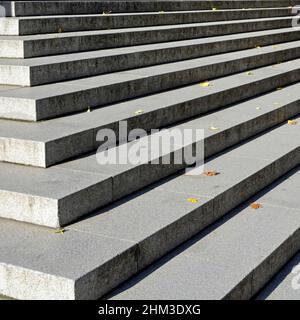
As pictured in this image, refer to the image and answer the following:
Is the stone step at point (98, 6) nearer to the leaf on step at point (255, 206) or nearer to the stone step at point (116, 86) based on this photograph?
the stone step at point (116, 86)

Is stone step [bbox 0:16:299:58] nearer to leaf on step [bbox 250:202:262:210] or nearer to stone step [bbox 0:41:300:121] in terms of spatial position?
stone step [bbox 0:41:300:121]

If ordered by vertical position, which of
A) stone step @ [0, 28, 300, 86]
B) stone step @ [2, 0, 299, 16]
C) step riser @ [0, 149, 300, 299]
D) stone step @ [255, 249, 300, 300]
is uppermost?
stone step @ [2, 0, 299, 16]

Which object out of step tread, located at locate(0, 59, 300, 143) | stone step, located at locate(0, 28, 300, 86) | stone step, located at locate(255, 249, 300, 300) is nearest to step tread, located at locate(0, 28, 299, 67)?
stone step, located at locate(0, 28, 300, 86)

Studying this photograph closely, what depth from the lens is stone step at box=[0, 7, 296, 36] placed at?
769 cm

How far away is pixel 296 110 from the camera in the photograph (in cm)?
861

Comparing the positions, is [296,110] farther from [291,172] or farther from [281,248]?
[281,248]

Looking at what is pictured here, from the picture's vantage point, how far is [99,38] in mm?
8078

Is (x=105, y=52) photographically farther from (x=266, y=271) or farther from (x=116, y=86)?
(x=266, y=271)

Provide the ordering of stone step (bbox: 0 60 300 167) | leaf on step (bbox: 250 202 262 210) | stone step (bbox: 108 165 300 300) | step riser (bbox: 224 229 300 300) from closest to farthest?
stone step (bbox: 108 165 300 300), step riser (bbox: 224 229 300 300), stone step (bbox: 0 60 300 167), leaf on step (bbox: 250 202 262 210)

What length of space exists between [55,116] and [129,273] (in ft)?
7.20

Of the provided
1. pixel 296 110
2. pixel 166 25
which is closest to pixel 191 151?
pixel 296 110

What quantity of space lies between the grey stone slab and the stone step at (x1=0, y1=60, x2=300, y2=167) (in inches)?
35.4

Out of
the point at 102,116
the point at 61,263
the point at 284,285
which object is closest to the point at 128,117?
the point at 102,116

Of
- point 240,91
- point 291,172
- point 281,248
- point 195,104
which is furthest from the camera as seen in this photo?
point 240,91
